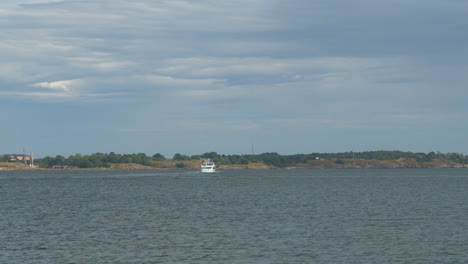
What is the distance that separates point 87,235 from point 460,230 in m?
40.0

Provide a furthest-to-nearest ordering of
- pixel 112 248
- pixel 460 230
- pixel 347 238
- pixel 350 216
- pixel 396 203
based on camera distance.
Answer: pixel 396 203, pixel 350 216, pixel 460 230, pixel 347 238, pixel 112 248

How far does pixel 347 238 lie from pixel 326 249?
6.85m

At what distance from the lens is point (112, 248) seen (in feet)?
172

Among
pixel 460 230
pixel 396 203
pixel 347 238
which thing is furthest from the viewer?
pixel 396 203

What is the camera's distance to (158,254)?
49531mm

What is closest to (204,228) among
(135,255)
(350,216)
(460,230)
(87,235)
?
(87,235)

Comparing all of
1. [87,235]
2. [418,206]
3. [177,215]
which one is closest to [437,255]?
[87,235]

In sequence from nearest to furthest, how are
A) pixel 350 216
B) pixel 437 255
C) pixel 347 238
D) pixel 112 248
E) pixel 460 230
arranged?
pixel 437 255
pixel 112 248
pixel 347 238
pixel 460 230
pixel 350 216

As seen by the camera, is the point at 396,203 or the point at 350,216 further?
the point at 396,203

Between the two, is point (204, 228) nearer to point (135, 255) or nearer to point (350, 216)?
point (135, 255)

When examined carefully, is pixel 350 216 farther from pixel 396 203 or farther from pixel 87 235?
pixel 87 235

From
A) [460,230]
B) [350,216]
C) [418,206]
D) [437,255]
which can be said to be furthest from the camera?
[418,206]

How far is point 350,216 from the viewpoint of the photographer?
78562mm

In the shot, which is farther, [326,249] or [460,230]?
[460,230]
